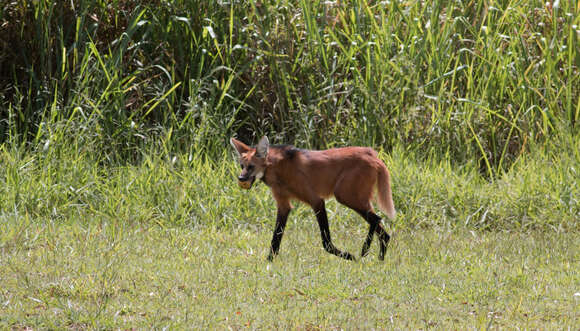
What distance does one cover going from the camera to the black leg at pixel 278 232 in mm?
5266

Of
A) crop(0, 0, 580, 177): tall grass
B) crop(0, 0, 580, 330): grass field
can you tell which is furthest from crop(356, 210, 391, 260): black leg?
crop(0, 0, 580, 177): tall grass

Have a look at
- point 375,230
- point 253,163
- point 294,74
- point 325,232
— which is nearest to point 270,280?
point 325,232

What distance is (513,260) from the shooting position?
544 centimetres

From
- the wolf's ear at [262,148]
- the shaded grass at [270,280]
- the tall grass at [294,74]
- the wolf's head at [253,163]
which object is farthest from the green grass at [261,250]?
the wolf's ear at [262,148]

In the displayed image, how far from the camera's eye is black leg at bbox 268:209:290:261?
527 cm

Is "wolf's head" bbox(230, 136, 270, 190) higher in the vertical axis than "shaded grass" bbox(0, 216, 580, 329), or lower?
higher

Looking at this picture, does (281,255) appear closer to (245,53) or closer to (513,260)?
(513,260)

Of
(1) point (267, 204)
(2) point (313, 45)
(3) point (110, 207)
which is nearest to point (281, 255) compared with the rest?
(1) point (267, 204)

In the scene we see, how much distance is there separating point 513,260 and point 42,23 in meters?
4.91

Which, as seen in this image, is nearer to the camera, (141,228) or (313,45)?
(141,228)

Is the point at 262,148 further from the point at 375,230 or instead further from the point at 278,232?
the point at 375,230

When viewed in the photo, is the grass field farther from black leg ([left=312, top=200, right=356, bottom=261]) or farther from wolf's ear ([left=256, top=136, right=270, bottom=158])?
wolf's ear ([left=256, top=136, right=270, bottom=158])

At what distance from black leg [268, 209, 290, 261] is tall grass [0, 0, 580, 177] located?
2045 mm

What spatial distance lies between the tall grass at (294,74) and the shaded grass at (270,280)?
4.76 ft
